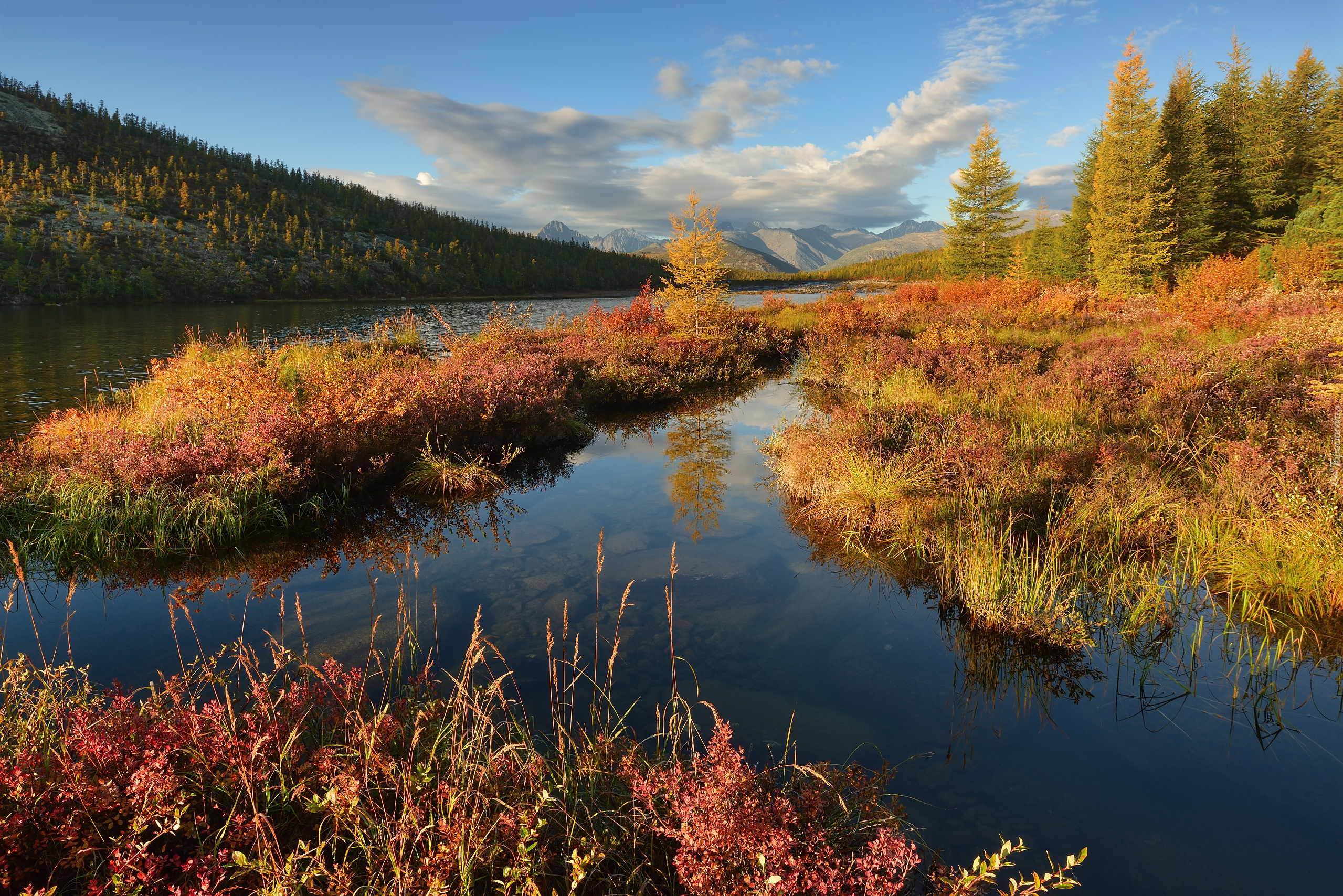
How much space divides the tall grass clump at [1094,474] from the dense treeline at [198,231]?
62121 millimetres

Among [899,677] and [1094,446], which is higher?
[1094,446]

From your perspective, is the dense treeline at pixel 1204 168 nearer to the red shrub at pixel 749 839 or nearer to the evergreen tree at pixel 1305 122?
the evergreen tree at pixel 1305 122

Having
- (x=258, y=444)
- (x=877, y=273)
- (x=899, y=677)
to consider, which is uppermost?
(x=877, y=273)

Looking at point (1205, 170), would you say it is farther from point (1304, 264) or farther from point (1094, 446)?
point (1094, 446)

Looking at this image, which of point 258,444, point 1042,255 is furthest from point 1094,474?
point 1042,255

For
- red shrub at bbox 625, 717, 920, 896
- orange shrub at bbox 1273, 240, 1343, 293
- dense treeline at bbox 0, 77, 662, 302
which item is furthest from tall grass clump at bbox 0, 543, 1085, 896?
dense treeline at bbox 0, 77, 662, 302

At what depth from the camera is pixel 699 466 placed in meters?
9.80

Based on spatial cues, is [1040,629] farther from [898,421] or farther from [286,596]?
[286,596]

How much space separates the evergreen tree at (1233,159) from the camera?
28.7 m

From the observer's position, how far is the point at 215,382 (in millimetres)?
8391

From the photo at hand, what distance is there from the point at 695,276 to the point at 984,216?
2888 cm

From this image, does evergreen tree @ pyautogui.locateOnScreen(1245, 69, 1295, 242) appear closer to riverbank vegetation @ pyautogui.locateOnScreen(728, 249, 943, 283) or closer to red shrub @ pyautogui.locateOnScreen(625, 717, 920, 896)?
red shrub @ pyautogui.locateOnScreen(625, 717, 920, 896)

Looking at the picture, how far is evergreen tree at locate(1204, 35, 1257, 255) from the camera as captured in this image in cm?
2866

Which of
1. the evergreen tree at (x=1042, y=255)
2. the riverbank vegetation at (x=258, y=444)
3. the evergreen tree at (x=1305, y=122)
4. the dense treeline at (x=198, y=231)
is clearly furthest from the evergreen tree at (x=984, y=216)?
the dense treeline at (x=198, y=231)
